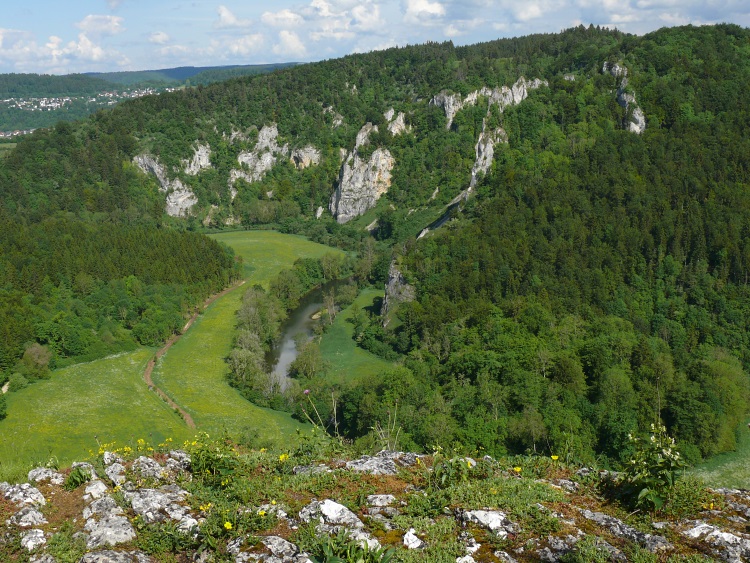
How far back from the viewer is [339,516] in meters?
14.0

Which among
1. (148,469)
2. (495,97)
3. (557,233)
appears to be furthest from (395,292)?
(495,97)

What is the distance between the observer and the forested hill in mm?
62312

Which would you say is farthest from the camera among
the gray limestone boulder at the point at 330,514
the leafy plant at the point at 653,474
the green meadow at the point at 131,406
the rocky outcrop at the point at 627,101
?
the rocky outcrop at the point at 627,101

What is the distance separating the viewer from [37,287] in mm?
96312

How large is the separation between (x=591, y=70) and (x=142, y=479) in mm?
174539

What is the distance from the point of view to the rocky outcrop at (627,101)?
5438 inches

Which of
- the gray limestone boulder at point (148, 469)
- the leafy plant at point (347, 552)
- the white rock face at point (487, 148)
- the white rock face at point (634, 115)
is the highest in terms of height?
the white rock face at point (634, 115)

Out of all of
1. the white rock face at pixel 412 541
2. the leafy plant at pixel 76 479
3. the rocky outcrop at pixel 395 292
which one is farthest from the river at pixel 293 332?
the white rock face at pixel 412 541

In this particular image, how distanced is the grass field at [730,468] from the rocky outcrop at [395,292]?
53.6 meters

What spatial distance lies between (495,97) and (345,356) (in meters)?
127

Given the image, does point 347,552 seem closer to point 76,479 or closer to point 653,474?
point 653,474

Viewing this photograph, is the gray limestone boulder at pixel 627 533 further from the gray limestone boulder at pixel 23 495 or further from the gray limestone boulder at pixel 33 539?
the gray limestone boulder at pixel 23 495

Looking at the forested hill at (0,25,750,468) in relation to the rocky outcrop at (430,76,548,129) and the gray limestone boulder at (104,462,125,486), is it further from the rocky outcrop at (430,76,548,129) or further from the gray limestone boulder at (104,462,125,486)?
the gray limestone boulder at (104,462,125,486)

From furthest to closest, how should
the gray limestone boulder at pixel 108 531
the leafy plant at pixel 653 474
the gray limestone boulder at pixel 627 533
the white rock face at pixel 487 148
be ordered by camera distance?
the white rock face at pixel 487 148
the leafy plant at pixel 653 474
the gray limestone boulder at pixel 108 531
the gray limestone boulder at pixel 627 533
